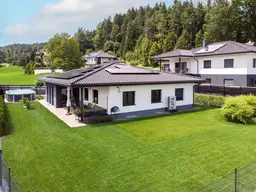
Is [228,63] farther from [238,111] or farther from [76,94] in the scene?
[76,94]

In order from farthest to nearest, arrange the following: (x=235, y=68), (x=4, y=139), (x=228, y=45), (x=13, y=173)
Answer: (x=228, y=45), (x=235, y=68), (x=4, y=139), (x=13, y=173)

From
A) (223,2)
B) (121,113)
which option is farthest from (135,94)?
(223,2)

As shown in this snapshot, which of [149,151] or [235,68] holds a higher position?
[235,68]

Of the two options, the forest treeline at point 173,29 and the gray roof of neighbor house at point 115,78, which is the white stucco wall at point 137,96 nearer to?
the gray roof of neighbor house at point 115,78

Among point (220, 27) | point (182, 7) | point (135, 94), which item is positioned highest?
point (182, 7)

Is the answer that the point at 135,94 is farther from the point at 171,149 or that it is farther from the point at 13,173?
the point at 13,173

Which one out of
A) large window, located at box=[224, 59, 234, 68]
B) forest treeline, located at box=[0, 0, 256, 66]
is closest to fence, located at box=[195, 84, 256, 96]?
large window, located at box=[224, 59, 234, 68]
